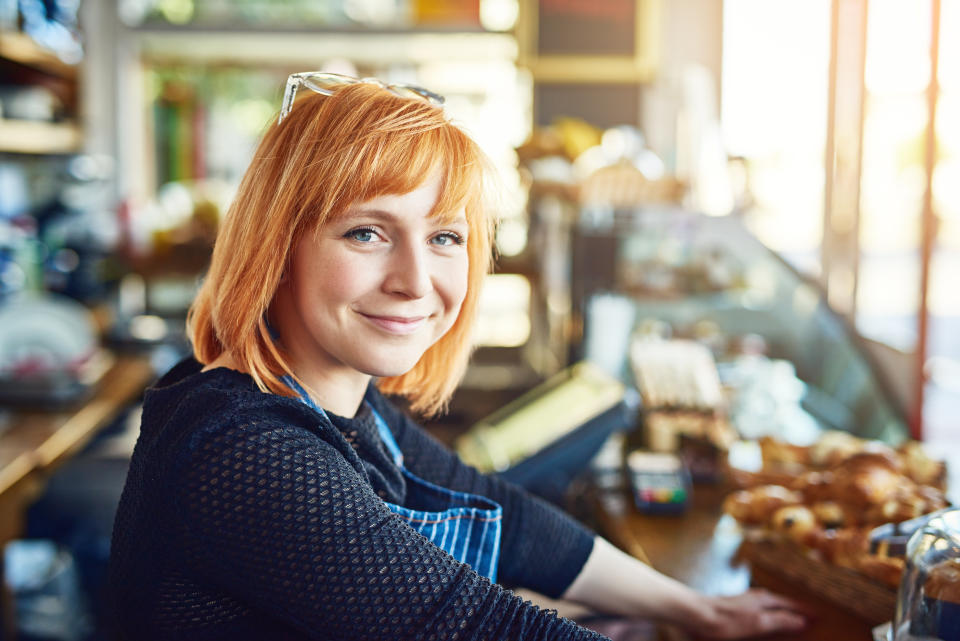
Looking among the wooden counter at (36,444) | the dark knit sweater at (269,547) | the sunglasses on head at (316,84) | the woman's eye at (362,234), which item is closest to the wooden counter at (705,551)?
the dark knit sweater at (269,547)

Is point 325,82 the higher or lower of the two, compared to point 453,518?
higher

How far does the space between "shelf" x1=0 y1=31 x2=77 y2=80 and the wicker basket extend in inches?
107

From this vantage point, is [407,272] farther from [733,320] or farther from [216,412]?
[733,320]

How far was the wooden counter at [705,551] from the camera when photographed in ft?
3.95

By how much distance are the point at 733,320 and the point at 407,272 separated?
205cm

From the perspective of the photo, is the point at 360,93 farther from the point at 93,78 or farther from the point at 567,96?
the point at 93,78

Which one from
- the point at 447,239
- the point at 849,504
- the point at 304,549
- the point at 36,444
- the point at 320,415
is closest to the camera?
the point at 304,549

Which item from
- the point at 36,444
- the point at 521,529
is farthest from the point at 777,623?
the point at 36,444

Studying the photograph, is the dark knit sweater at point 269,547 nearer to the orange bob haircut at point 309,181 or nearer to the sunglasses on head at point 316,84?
the orange bob haircut at point 309,181

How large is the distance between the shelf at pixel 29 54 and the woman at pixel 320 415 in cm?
227

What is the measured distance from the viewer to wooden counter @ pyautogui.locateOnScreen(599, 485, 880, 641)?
1.21 meters

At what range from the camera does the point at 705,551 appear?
4.72 feet

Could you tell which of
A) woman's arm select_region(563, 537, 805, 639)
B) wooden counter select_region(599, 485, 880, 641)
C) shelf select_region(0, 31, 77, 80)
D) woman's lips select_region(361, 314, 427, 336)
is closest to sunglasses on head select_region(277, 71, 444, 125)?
woman's lips select_region(361, 314, 427, 336)

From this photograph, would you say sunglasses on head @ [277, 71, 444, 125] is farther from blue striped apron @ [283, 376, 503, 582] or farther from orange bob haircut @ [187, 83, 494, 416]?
blue striped apron @ [283, 376, 503, 582]
